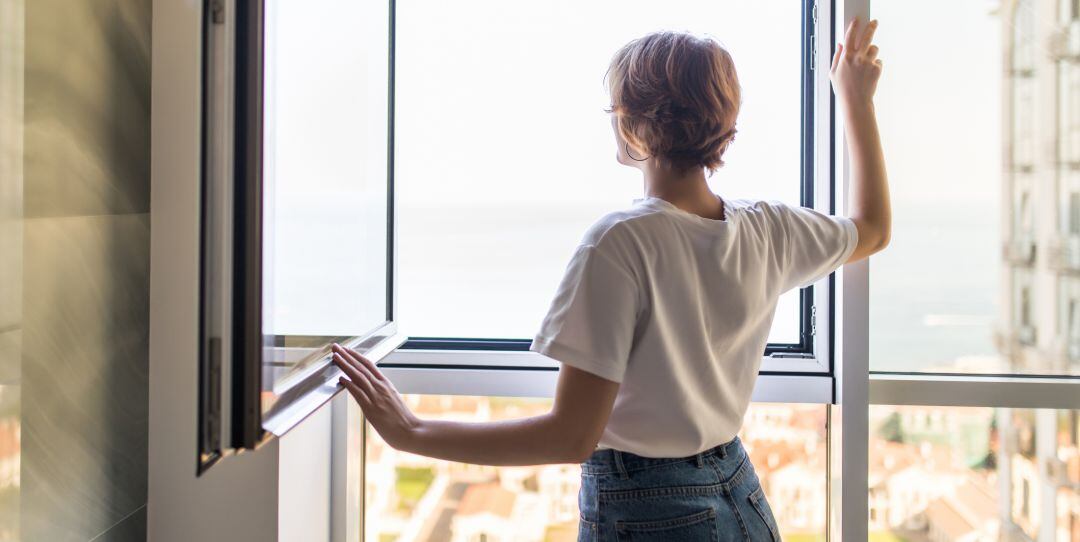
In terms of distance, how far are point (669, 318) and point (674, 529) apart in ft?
0.85

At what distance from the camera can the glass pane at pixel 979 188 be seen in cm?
132

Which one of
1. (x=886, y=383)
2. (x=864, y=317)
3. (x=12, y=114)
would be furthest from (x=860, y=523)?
(x=12, y=114)

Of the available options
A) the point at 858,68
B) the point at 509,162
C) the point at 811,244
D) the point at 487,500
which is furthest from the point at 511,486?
the point at 858,68

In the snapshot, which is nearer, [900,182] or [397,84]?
[900,182]

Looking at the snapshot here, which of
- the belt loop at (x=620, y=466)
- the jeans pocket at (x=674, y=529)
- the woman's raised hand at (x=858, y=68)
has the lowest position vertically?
the jeans pocket at (x=674, y=529)

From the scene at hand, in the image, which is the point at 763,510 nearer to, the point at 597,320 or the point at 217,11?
the point at 597,320

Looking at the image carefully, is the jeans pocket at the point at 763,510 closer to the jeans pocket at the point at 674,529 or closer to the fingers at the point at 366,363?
the jeans pocket at the point at 674,529

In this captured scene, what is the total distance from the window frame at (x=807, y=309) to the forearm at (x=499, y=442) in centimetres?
41

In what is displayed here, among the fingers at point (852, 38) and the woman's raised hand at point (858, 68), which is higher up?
the fingers at point (852, 38)

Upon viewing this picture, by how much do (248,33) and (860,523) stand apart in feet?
4.02

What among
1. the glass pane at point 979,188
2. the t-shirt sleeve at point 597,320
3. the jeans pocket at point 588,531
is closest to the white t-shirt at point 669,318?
the t-shirt sleeve at point 597,320

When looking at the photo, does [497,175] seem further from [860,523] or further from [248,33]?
[860,523]

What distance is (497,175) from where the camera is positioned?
4.75 feet

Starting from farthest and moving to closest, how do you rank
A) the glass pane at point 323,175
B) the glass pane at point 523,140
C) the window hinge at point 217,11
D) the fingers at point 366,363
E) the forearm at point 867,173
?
the glass pane at point 523,140 → the forearm at point 867,173 → the fingers at point 366,363 → the glass pane at point 323,175 → the window hinge at point 217,11
